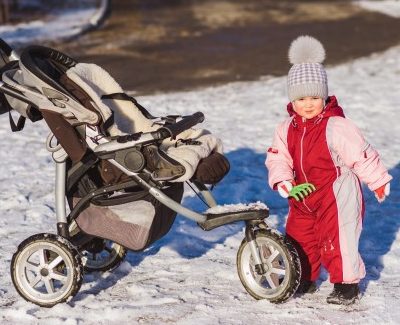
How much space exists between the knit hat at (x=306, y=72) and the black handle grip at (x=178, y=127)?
1.83 feet

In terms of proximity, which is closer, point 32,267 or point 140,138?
point 140,138

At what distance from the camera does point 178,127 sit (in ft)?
14.7

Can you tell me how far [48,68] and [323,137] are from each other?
1.64 m

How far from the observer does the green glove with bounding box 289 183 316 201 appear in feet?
14.6

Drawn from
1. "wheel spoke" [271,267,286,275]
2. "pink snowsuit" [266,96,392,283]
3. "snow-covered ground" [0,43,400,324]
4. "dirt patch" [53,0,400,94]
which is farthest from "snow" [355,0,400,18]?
"wheel spoke" [271,267,286,275]

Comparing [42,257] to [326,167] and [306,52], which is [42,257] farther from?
[306,52]

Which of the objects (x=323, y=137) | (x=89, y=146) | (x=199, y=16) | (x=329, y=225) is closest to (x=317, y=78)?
(x=323, y=137)

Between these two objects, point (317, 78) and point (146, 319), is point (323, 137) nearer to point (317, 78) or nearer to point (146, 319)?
point (317, 78)

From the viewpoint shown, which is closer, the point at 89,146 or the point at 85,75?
the point at 89,146

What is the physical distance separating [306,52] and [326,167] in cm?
62

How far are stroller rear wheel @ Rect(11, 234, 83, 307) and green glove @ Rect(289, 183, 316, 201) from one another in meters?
1.20

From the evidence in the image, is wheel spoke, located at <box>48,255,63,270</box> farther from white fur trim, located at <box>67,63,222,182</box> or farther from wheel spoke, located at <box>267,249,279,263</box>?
wheel spoke, located at <box>267,249,279,263</box>

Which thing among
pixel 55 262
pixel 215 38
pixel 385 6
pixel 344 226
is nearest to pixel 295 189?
pixel 344 226

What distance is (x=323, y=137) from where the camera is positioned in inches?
175
